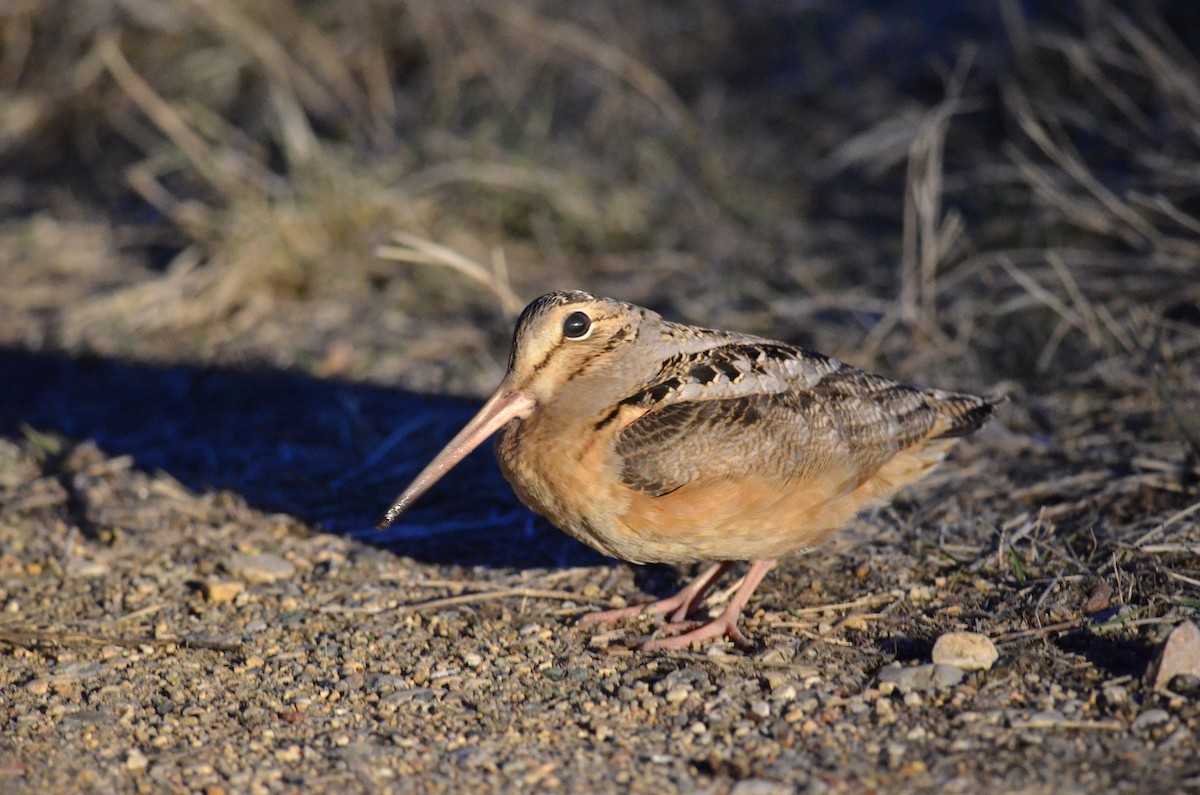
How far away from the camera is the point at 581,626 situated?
3.87m

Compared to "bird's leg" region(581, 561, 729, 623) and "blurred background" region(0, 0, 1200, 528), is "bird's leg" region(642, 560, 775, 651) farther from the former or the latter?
"blurred background" region(0, 0, 1200, 528)

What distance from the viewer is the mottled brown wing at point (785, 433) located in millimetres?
3607

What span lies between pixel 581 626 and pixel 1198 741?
1.71 m

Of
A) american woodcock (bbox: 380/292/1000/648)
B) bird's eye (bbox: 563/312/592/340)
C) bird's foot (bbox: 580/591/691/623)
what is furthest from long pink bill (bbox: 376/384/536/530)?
bird's foot (bbox: 580/591/691/623)

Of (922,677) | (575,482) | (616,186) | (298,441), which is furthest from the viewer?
(616,186)

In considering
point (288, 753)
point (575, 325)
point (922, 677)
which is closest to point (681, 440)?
point (575, 325)

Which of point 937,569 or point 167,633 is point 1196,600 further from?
point 167,633

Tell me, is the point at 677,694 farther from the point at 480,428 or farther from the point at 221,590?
the point at 221,590

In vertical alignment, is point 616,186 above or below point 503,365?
above

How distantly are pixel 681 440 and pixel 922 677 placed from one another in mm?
911

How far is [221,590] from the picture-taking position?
162 inches

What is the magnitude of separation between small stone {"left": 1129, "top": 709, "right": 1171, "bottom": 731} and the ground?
1.3 inches

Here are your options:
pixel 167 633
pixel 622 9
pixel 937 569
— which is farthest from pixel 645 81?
pixel 167 633

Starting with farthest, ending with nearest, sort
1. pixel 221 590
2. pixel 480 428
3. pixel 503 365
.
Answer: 1. pixel 503 365
2. pixel 221 590
3. pixel 480 428
